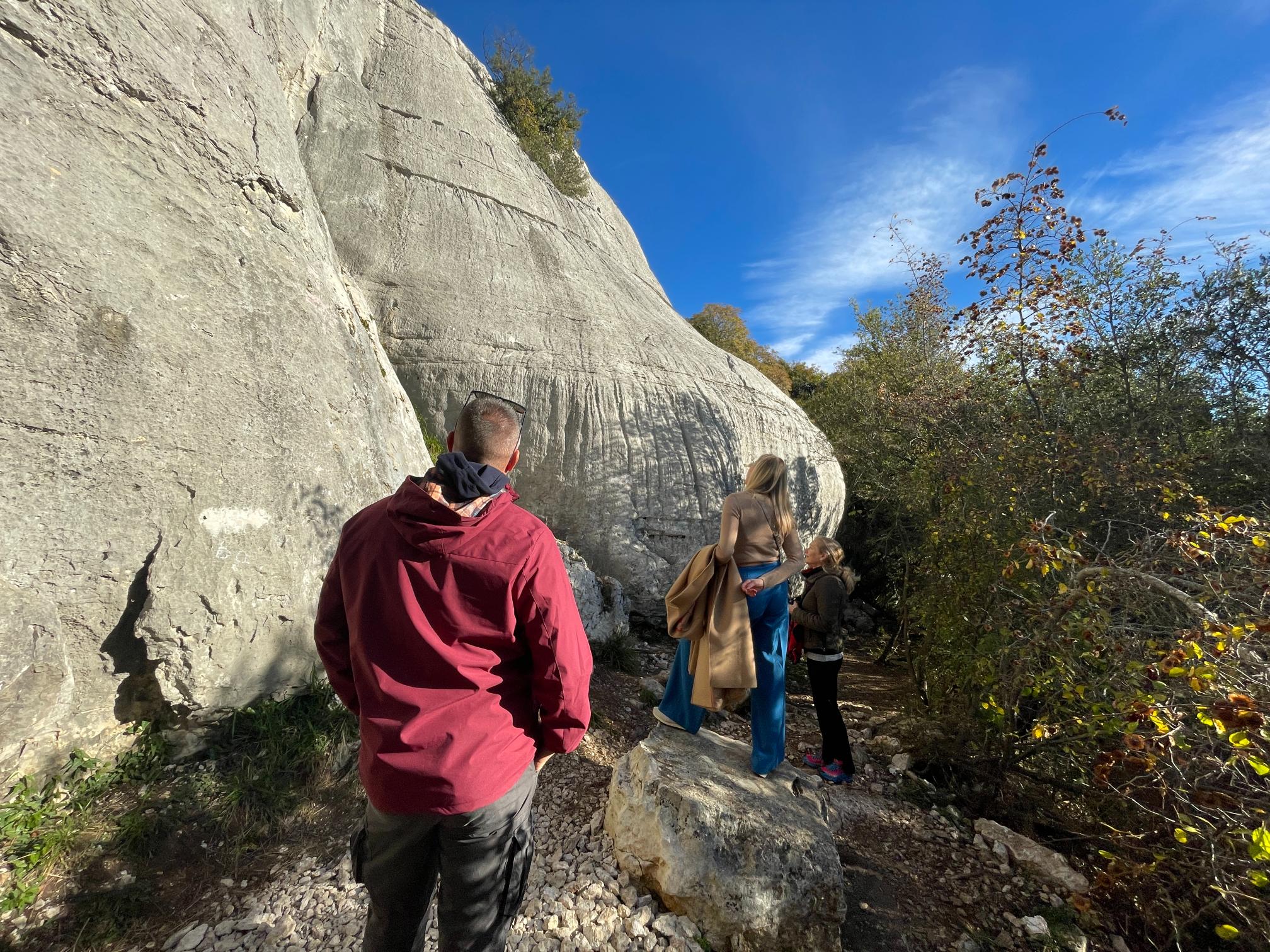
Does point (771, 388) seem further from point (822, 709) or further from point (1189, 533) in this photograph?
point (1189, 533)

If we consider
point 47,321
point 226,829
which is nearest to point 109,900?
point 226,829

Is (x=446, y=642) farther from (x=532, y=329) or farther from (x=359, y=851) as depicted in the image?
(x=532, y=329)

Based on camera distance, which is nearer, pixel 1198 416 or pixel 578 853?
pixel 578 853

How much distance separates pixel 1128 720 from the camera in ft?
7.82

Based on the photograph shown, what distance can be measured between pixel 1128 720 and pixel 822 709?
1865mm

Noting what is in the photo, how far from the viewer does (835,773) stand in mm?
3932

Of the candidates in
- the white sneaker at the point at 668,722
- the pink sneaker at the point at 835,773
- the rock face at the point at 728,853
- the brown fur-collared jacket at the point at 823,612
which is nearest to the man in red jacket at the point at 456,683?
the rock face at the point at 728,853

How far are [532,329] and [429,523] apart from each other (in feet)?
19.5

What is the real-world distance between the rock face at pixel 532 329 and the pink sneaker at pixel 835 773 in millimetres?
2912

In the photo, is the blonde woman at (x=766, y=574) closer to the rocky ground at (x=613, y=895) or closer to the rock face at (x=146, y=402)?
the rocky ground at (x=613, y=895)

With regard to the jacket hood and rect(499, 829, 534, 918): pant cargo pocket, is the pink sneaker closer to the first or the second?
rect(499, 829, 534, 918): pant cargo pocket

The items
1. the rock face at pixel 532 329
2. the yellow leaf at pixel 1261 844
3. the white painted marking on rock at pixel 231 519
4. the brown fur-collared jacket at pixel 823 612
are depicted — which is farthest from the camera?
the rock face at pixel 532 329

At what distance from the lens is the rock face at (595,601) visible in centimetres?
545

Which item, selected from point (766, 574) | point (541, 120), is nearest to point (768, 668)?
point (766, 574)
